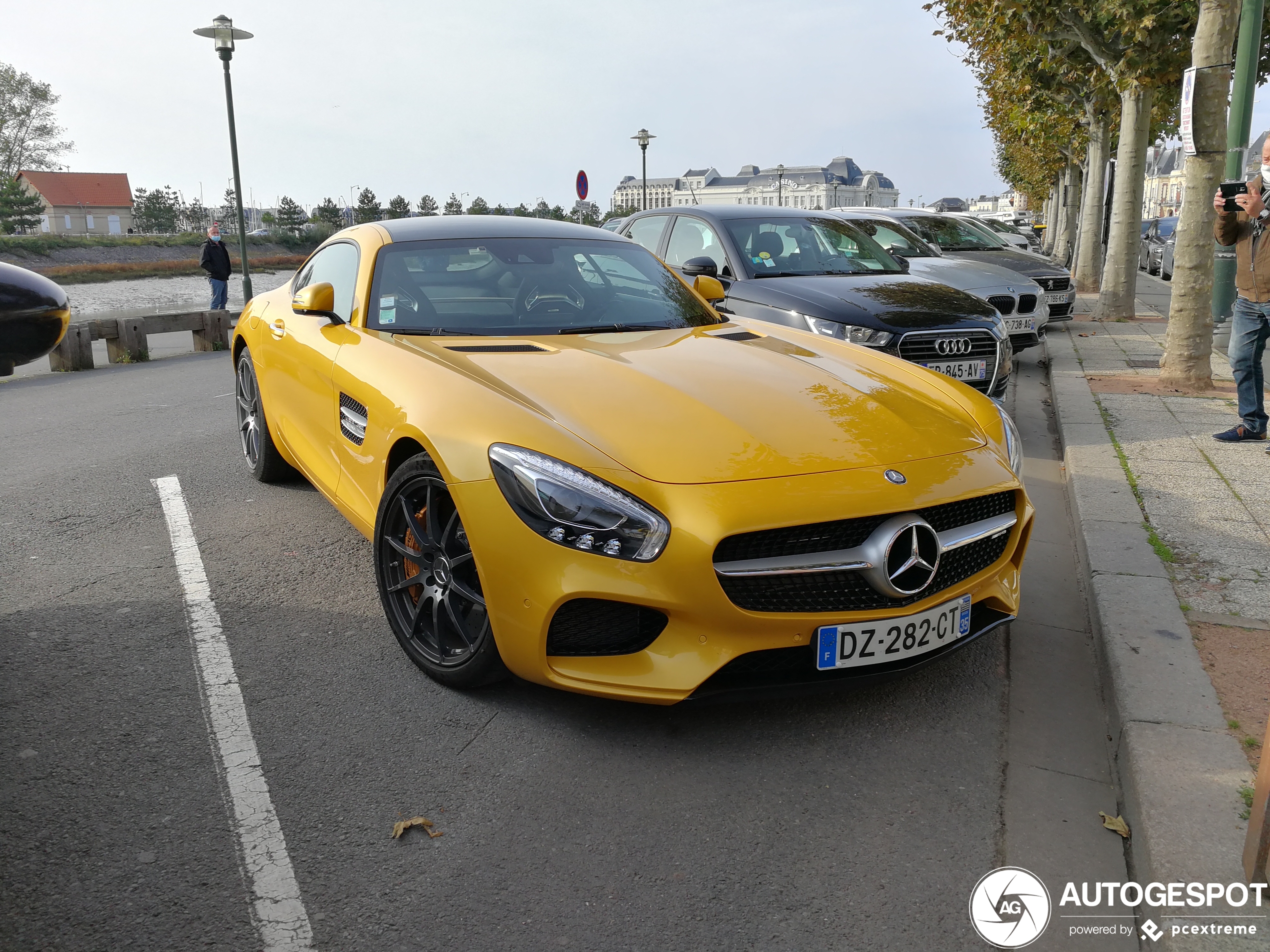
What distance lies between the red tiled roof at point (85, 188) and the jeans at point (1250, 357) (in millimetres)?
110340

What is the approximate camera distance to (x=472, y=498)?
2992 millimetres

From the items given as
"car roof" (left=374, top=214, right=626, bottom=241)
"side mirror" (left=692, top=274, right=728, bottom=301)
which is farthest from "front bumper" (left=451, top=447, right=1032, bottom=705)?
"side mirror" (left=692, top=274, right=728, bottom=301)

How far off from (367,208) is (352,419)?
70.4m

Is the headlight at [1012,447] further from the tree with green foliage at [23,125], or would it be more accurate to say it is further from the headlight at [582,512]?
the tree with green foliage at [23,125]

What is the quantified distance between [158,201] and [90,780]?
108593 mm

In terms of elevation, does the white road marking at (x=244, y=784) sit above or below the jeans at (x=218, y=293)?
below

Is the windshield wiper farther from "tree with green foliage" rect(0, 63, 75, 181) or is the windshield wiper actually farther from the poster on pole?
"tree with green foliage" rect(0, 63, 75, 181)

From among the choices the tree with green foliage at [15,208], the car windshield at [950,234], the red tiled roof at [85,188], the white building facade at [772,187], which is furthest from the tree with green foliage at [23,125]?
the white building facade at [772,187]

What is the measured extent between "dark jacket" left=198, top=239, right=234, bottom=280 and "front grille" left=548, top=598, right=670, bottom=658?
54.7 feet

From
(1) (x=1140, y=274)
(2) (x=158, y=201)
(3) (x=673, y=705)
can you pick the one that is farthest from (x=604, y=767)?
(2) (x=158, y=201)

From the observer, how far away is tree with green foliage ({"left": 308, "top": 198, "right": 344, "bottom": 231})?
71875 mm

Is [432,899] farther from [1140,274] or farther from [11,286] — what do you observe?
[1140,274]

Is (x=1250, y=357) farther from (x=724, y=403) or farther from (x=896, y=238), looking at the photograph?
(x=896, y=238)

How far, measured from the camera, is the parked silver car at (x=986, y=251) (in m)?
12.8
